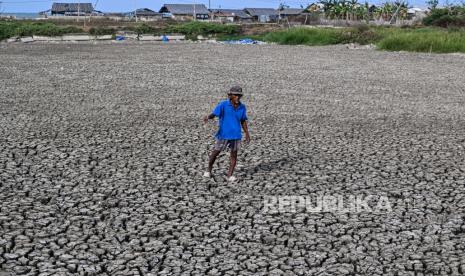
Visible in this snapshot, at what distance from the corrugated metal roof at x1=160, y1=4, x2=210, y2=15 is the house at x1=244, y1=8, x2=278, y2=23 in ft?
37.8

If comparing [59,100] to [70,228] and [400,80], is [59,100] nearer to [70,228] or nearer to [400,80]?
[70,228]

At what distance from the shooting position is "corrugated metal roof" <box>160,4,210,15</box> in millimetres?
131375

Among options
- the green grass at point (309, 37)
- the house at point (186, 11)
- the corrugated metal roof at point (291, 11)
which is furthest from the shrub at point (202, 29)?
the corrugated metal roof at point (291, 11)

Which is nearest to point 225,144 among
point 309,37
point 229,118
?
point 229,118

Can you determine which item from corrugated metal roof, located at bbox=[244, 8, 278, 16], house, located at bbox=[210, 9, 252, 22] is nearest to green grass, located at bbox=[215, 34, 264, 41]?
house, located at bbox=[210, 9, 252, 22]

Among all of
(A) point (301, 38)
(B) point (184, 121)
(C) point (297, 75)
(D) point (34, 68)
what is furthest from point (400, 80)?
(A) point (301, 38)

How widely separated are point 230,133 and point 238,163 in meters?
1.77

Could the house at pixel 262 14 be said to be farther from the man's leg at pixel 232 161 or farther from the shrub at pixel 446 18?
the man's leg at pixel 232 161

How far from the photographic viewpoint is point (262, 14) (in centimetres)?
13388

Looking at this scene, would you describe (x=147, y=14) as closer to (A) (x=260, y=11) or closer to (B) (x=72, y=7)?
(B) (x=72, y=7)

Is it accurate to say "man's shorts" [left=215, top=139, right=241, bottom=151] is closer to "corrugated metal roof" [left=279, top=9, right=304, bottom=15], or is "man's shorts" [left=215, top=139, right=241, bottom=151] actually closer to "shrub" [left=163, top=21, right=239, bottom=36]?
"shrub" [left=163, top=21, right=239, bottom=36]

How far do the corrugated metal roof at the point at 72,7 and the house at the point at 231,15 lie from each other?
1122 inches

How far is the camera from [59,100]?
1872cm

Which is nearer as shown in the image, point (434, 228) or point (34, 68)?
point (434, 228)
